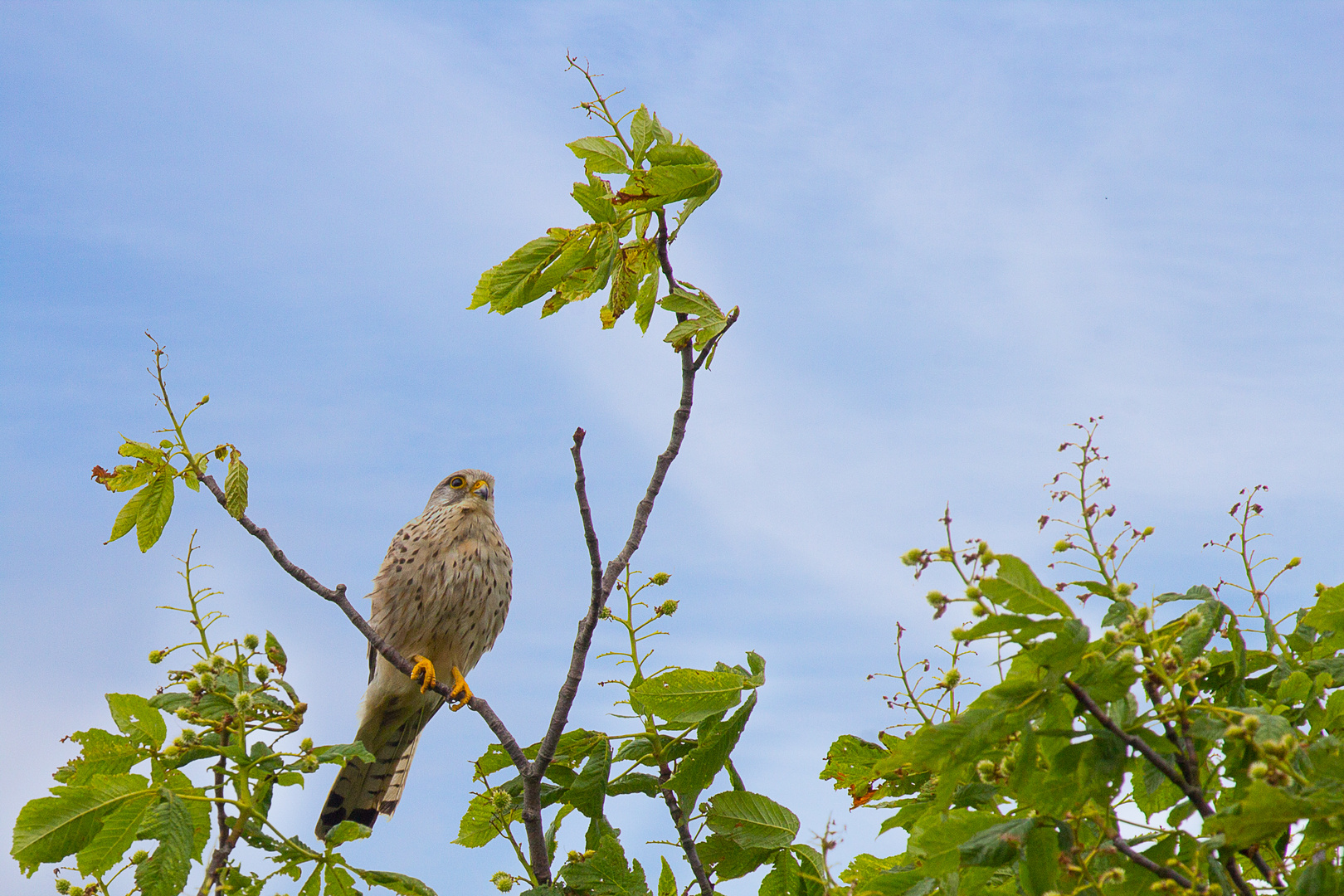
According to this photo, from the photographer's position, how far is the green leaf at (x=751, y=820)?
3.24m

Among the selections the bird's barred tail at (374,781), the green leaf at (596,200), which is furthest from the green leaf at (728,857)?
the bird's barred tail at (374,781)

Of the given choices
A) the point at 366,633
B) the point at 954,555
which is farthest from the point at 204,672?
the point at 954,555

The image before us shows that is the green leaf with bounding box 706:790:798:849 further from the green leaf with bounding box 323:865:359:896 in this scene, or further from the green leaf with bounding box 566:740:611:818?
the green leaf with bounding box 323:865:359:896

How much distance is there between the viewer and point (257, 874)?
305cm

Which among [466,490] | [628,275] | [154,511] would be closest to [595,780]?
[628,275]

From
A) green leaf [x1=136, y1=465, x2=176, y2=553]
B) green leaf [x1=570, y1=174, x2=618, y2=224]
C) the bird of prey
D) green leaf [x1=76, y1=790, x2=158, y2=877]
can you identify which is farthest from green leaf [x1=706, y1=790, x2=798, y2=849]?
the bird of prey

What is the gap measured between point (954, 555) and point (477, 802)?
2.39 metres

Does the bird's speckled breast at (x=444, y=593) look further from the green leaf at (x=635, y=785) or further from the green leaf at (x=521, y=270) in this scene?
the green leaf at (x=521, y=270)

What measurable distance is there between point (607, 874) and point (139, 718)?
4.83 ft

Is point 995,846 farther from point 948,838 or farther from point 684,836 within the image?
point 684,836

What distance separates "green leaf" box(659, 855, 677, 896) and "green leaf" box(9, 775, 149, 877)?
1662 mm

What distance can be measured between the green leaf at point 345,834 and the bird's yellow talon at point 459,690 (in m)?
2.67

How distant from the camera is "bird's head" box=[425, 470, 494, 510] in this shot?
7133 mm

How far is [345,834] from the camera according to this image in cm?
293
